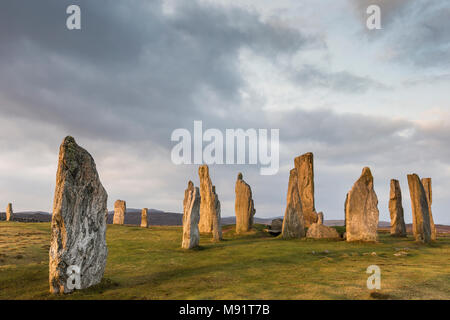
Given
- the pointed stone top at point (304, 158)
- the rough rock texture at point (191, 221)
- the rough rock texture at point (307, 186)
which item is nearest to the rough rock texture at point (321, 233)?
the rough rock texture at point (307, 186)

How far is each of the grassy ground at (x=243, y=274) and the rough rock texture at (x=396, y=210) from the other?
10.5m

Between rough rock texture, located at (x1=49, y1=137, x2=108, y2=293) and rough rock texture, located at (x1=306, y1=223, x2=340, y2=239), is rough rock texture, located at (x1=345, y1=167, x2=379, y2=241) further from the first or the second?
rough rock texture, located at (x1=49, y1=137, x2=108, y2=293)

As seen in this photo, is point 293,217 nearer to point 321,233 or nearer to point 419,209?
point 321,233

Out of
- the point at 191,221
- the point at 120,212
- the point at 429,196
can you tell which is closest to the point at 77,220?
the point at 191,221

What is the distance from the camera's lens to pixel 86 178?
10.9 m

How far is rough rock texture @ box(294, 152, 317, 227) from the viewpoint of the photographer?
34094 millimetres

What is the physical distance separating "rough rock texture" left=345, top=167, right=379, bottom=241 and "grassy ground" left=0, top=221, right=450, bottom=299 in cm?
255

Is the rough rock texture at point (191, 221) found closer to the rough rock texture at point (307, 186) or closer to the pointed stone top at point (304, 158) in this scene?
the rough rock texture at point (307, 186)

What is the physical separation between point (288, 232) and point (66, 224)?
18.6 m

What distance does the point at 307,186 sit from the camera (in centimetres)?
3488

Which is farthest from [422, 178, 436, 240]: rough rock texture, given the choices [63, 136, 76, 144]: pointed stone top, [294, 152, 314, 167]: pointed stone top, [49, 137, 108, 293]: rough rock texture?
[63, 136, 76, 144]: pointed stone top

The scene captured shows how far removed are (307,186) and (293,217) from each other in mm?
10085

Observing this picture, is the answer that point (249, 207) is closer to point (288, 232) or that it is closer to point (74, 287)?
point (288, 232)
